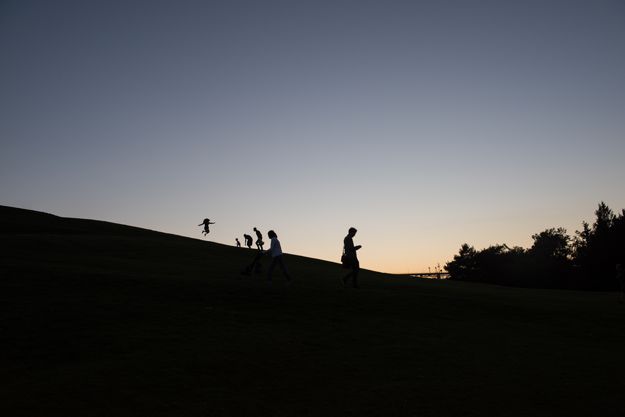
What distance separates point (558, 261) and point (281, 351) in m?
111

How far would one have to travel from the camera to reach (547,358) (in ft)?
46.5

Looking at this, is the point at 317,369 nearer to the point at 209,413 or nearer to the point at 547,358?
the point at 209,413

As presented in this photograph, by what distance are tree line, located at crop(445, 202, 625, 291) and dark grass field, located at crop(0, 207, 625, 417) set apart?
210 ft

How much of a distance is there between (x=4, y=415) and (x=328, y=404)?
5831mm

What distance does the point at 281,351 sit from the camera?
43.6ft

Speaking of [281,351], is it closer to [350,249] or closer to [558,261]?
[350,249]

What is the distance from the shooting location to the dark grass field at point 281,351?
9.70 meters

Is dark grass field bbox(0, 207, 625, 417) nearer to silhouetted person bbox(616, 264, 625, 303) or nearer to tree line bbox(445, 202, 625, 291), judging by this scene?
silhouetted person bbox(616, 264, 625, 303)

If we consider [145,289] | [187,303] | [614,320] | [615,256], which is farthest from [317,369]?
[615,256]

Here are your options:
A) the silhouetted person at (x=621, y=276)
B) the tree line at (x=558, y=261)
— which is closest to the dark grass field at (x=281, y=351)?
the silhouetted person at (x=621, y=276)

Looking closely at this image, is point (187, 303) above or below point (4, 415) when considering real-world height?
above

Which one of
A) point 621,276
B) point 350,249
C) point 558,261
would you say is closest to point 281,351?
point 350,249

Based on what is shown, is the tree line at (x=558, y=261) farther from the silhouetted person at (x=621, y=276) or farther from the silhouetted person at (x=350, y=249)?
the silhouetted person at (x=350, y=249)

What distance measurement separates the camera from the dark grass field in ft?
31.8
